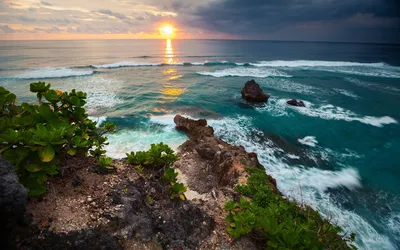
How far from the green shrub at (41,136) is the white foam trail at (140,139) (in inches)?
250

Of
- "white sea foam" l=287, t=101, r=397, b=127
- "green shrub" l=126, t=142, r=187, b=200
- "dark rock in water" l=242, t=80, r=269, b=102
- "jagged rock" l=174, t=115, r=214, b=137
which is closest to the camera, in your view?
"green shrub" l=126, t=142, r=187, b=200

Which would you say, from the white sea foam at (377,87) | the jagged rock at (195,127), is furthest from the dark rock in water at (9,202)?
the white sea foam at (377,87)

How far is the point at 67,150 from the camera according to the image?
3881mm

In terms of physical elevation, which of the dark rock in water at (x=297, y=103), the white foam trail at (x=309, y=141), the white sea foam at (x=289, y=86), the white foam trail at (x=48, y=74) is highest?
the white sea foam at (x=289, y=86)

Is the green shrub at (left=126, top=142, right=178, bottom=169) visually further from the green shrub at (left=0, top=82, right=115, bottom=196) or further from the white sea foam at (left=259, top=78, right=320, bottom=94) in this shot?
the white sea foam at (left=259, top=78, right=320, bottom=94)

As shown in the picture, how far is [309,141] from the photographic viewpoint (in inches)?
534

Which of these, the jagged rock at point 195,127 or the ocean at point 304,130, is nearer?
the ocean at point 304,130

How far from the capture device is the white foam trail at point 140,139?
36.7 ft

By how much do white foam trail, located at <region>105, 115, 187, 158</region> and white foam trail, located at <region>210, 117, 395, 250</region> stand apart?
3.19 meters

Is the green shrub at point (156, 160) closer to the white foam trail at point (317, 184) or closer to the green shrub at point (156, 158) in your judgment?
the green shrub at point (156, 158)

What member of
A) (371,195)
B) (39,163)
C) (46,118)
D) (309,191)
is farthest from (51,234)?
(371,195)

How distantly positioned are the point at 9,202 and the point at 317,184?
35.6ft

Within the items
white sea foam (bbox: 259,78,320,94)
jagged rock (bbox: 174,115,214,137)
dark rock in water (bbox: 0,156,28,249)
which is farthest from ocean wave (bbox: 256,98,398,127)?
dark rock in water (bbox: 0,156,28,249)

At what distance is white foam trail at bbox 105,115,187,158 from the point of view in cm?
1119
